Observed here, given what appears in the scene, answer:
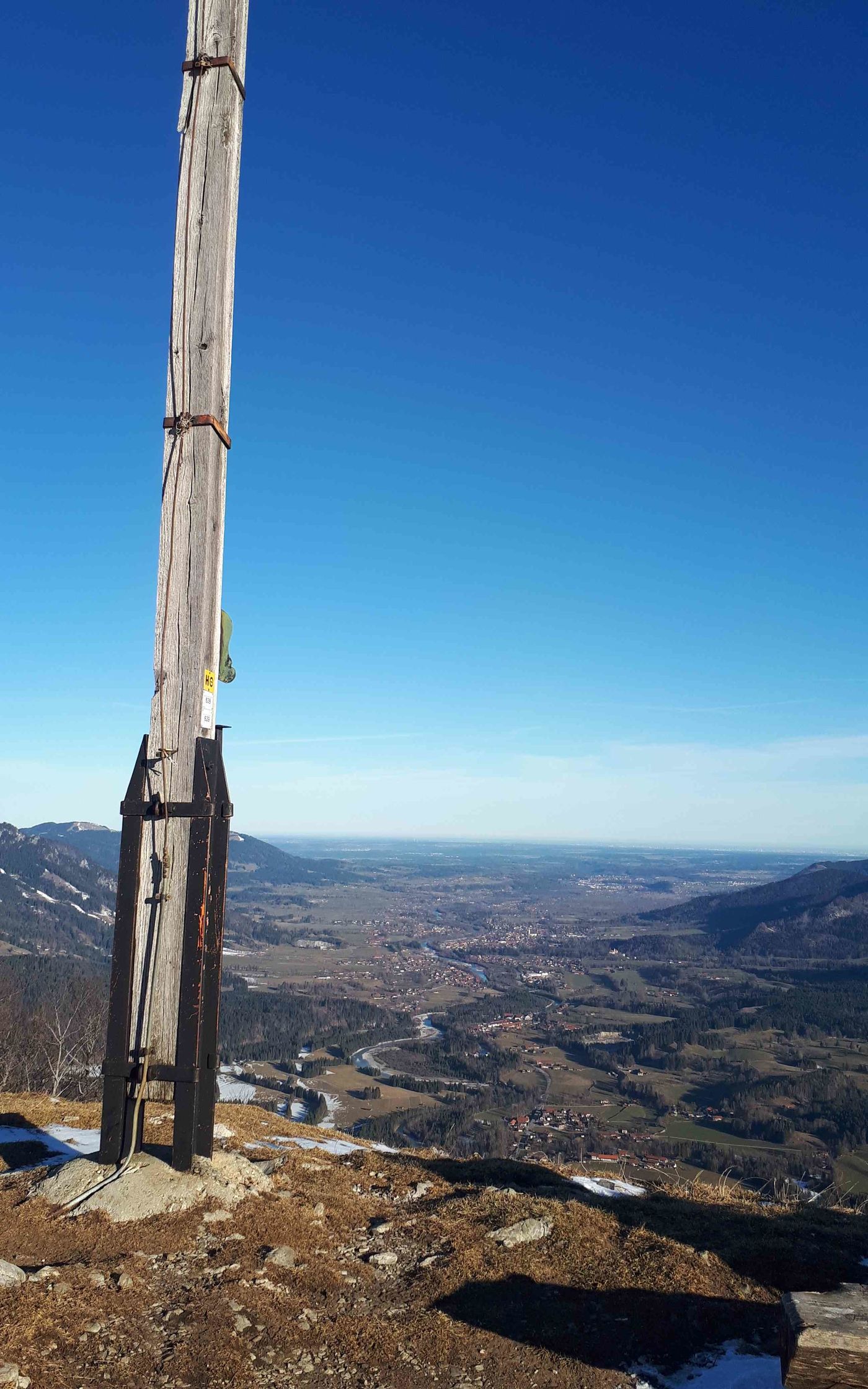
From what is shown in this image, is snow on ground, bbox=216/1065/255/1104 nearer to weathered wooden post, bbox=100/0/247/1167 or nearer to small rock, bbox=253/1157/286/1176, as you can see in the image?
small rock, bbox=253/1157/286/1176

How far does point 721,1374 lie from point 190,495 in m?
6.19

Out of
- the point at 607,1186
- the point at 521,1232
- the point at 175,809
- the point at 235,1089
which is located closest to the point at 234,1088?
the point at 235,1089

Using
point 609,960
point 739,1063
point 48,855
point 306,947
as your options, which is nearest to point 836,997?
point 739,1063

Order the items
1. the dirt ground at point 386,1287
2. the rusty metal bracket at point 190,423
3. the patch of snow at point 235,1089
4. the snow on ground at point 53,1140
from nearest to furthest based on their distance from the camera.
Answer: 1. the dirt ground at point 386,1287
2. the rusty metal bracket at point 190,423
3. the snow on ground at point 53,1140
4. the patch of snow at point 235,1089

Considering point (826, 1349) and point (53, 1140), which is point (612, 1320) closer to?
point (826, 1349)

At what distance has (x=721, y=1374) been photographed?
4141mm

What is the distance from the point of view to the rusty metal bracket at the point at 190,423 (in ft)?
19.9

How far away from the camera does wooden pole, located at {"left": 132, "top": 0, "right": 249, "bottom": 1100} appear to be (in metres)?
5.67

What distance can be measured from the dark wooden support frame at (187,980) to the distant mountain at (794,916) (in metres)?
142

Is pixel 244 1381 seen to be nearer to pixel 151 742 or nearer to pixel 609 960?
pixel 151 742

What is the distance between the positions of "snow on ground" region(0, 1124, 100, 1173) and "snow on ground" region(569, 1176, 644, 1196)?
460 cm

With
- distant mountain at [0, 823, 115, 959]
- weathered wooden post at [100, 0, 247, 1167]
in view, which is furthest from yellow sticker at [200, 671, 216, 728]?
distant mountain at [0, 823, 115, 959]

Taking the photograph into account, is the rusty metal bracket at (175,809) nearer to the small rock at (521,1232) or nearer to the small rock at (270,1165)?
the small rock at (270,1165)

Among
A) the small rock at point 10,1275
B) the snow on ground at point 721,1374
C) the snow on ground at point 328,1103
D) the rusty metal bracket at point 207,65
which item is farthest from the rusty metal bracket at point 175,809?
the snow on ground at point 328,1103
